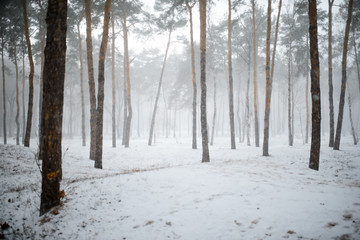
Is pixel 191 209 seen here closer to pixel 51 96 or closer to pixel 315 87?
pixel 51 96

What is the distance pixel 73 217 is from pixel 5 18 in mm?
20751

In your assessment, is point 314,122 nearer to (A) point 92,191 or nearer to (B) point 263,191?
(B) point 263,191

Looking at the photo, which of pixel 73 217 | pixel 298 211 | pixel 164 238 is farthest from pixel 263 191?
pixel 73 217

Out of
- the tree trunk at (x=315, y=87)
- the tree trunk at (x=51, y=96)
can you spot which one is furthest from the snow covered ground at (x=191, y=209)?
the tree trunk at (x=315, y=87)

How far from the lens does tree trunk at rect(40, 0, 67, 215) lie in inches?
167

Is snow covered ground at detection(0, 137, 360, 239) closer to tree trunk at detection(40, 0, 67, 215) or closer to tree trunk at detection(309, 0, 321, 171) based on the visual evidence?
tree trunk at detection(40, 0, 67, 215)

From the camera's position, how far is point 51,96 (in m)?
4.27

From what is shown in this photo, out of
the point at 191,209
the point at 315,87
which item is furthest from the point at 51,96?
the point at 315,87

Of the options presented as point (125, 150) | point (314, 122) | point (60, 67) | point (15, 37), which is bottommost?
point (125, 150)

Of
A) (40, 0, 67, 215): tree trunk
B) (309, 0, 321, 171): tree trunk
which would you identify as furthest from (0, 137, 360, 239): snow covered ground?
(309, 0, 321, 171): tree trunk

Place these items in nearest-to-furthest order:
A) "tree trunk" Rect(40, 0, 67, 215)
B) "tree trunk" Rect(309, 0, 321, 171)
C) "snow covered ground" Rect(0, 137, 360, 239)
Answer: "snow covered ground" Rect(0, 137, 360, 239) → "tree trunk" Rect(40, 0, 67, 215) → "tree trunk" Rect(309, 0, 321, 171)

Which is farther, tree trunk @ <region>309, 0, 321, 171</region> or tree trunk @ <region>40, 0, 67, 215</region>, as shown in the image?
tree trunk @ <region>309, 0, 321, 171</region>

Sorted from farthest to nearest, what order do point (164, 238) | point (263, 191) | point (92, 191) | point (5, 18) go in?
1. point (5, 18)
2. point (92, 191)
3. point (263, 191)
4. point (164, 238)

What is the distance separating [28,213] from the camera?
4.43 meters
